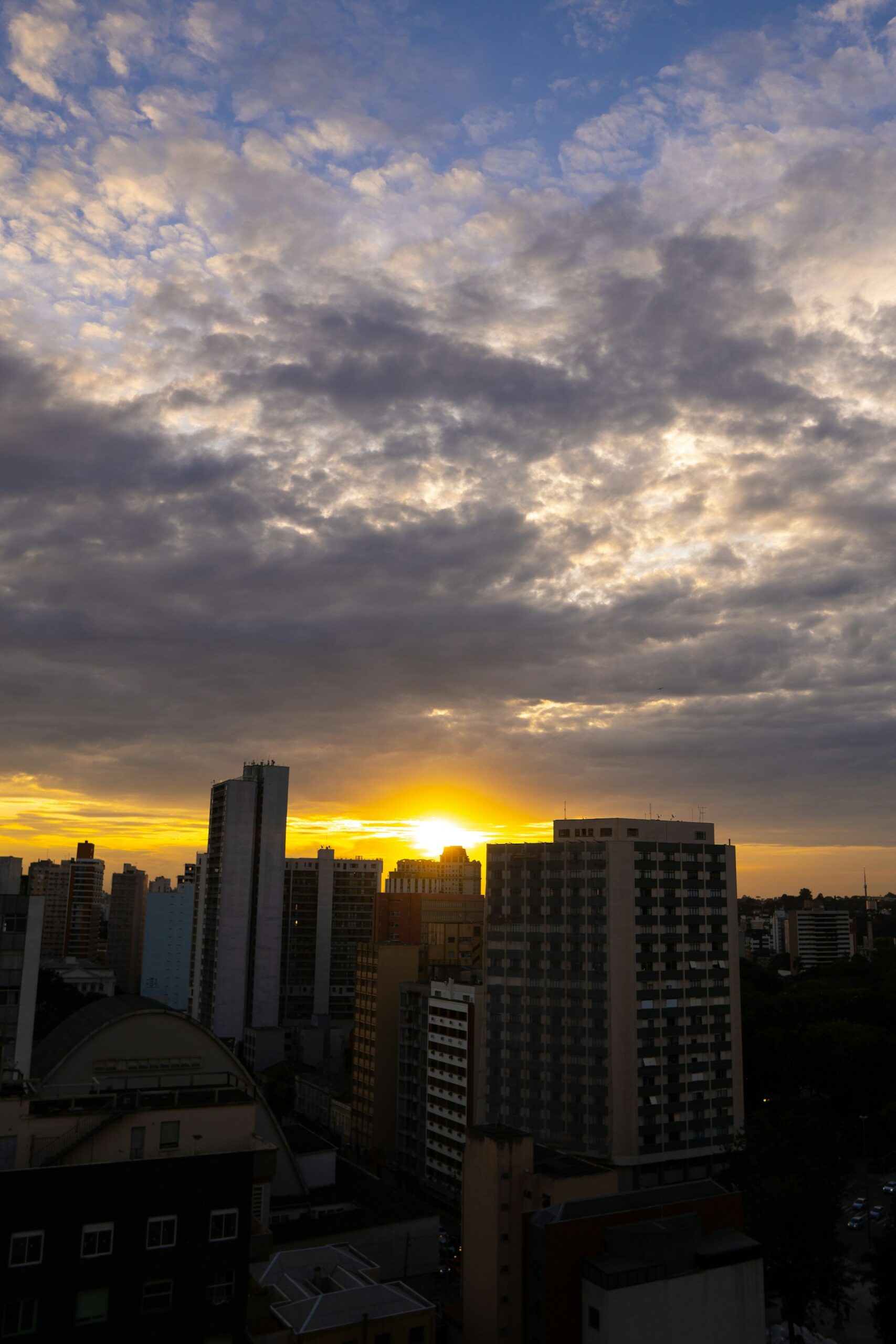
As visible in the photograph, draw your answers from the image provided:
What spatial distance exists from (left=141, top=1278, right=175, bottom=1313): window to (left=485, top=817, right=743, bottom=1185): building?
72.1 meters

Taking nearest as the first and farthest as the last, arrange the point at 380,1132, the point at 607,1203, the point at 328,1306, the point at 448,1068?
the point at 328,1306
the point at 607,1203
the point at 448,1068
the point at 380,1132

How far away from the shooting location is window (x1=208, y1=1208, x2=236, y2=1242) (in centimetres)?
2912

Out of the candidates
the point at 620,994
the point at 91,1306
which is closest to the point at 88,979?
the point at 620,994

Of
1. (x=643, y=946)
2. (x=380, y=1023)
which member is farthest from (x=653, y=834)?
(x=380, y=1023)

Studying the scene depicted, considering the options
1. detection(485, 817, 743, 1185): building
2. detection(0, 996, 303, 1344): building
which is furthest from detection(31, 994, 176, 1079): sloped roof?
detection(0, 996, 303, 1344): building

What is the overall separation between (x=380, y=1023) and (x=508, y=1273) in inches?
2374

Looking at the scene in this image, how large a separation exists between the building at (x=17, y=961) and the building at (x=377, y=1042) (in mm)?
74185

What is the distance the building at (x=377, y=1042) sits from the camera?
115000 millimetres

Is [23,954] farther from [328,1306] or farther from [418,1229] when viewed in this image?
[418,1229]

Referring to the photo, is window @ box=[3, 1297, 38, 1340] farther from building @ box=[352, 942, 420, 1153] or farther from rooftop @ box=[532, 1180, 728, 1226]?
building @ box=[352, 942, 420, 1153]

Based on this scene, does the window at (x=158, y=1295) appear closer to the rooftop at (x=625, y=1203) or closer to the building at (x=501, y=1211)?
the rooftop at (x=625, y=1203)

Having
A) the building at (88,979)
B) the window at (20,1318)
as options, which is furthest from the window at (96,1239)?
the building at (88,979)

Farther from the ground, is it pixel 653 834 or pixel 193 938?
pixel 653 834

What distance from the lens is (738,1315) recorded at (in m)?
51.5
